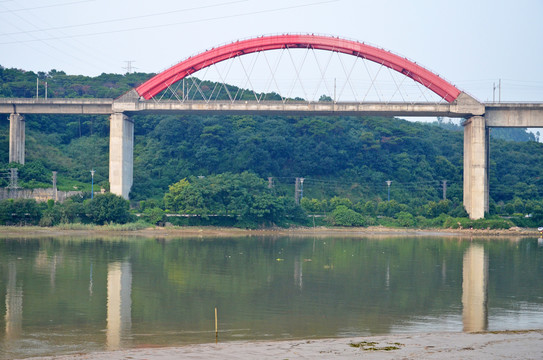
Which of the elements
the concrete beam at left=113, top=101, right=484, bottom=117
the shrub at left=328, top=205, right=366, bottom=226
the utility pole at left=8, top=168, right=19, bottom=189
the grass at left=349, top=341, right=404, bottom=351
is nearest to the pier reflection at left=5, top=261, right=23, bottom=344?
the grass at left=349, top=341, right=404, bottom=351

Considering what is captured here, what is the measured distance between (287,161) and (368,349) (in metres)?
64.7

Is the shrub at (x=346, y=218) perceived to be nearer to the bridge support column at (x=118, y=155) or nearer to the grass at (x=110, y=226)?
the grass at (x=110, y=226)

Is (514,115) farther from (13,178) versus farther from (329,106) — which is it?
(13,178)

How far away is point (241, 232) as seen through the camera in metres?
58.8

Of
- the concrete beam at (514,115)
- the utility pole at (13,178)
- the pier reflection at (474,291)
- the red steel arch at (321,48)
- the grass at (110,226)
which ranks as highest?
the red steel arch at (321,48)

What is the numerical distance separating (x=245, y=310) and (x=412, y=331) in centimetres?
A: 573

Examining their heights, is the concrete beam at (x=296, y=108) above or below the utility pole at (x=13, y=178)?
above

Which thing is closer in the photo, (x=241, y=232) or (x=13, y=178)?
(x=241, y=232)

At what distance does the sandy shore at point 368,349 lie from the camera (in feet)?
48.3

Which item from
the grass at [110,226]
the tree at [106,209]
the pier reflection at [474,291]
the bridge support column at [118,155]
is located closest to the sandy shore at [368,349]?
the pier reflection at [474,291]

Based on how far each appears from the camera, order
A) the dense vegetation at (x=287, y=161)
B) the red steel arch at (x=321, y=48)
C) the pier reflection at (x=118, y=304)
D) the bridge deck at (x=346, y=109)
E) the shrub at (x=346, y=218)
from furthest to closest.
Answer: the dense vegetation at (x=287, y=161) < the shrub at (x=346, y=218) < the bridge deck at (x=346, y=109) < the red steel arch at (x=321, y=48) < the pier reflection at (x=118, y=304)

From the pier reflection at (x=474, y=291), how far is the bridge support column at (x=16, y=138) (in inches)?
1804

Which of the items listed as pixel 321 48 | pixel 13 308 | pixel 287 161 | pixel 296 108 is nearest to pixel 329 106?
pixel 296 108

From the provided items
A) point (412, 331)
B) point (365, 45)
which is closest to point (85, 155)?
point (365, 45)
